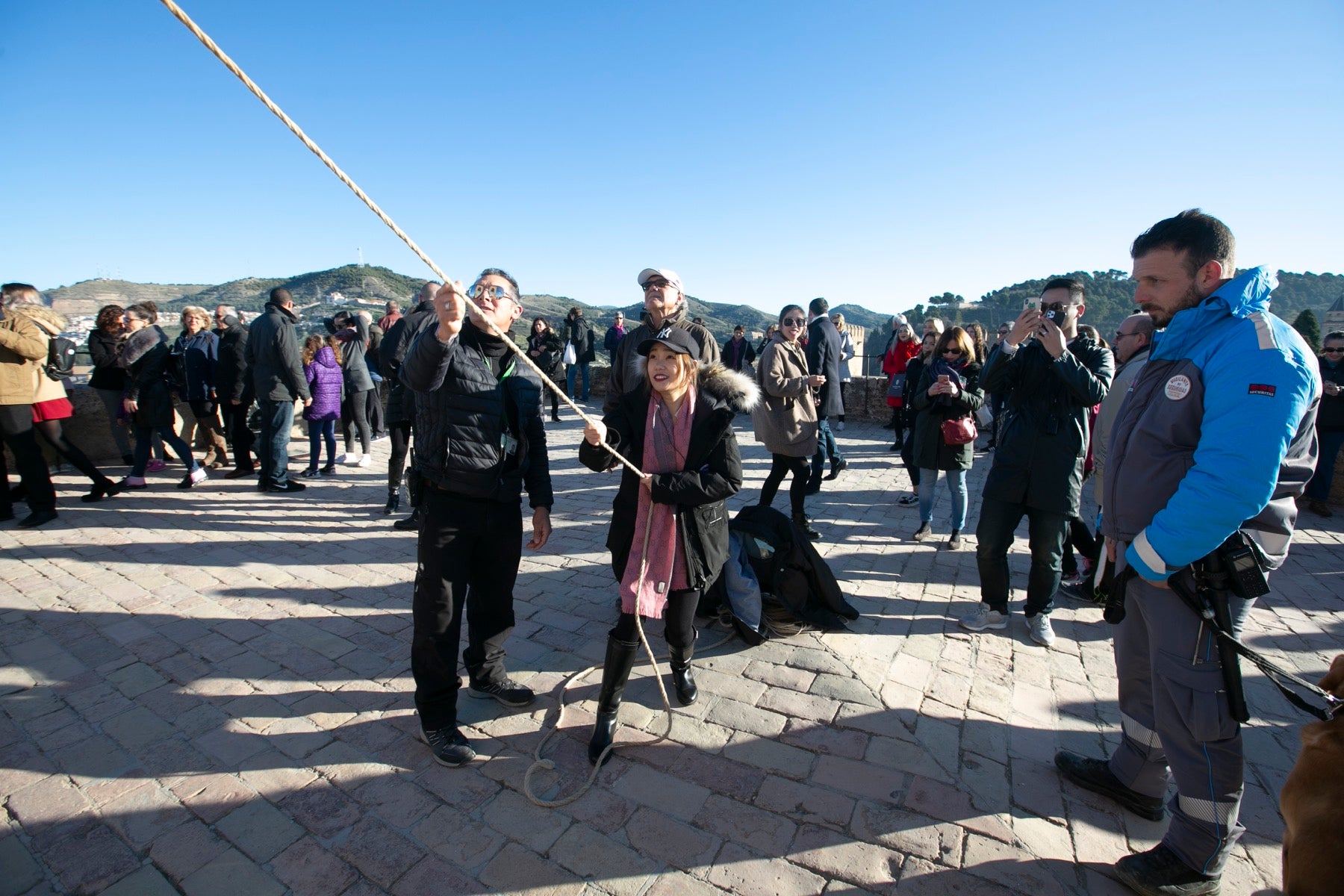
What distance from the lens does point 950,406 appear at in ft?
17.3

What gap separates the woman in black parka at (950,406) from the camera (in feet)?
17.0

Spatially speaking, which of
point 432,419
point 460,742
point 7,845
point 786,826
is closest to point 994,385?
point 786,826

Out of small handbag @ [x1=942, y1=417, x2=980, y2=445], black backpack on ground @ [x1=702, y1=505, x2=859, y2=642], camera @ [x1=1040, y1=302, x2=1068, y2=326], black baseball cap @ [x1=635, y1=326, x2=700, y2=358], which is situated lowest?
black backpack on ground @ [x1=702, y1=505, x2=859, y2=642]

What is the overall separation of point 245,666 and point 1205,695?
448cm

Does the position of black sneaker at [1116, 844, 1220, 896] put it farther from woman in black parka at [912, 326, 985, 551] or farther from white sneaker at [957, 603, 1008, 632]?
woman in black parka at [912, 326, 985, 551]

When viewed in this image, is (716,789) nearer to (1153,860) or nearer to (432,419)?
(1153,860)

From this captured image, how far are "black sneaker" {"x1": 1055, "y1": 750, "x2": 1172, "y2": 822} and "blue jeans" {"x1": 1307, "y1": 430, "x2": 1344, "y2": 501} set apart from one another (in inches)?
269

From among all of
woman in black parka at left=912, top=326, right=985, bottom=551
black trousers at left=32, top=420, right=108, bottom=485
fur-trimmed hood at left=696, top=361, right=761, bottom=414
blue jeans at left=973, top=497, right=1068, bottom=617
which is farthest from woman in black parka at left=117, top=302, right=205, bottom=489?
blue jeans at left=973, top=497, right=1068, bottom=617

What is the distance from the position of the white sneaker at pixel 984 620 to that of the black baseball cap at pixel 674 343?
8.57 ft

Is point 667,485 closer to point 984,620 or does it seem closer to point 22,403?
point 984,620

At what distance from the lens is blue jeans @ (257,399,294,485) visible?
707cm

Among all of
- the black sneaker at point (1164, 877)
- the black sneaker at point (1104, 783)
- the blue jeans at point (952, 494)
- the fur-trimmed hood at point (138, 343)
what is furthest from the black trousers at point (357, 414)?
the black sneaker at point (1164, 877)

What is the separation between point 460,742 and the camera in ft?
9.04

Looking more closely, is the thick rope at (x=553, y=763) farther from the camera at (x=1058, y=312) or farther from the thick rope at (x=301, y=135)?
the camera at (x=1058, y=312)
